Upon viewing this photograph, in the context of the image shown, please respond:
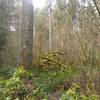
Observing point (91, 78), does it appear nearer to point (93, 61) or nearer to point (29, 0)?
point (93, 61)

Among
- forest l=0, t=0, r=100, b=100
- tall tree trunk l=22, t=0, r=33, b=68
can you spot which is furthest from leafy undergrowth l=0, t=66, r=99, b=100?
tall tree trunk l=22, t=0, r=33, b=68

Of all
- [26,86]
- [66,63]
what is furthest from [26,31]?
[66,63]

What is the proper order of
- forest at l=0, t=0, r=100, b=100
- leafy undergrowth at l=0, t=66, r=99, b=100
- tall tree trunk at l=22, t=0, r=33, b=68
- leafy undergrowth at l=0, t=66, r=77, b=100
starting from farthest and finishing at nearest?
tall tree trunk at l=22, t=0, r=33, b=68 < leafy undergrowth at l=0, t=66, r=77, b=100 < leafy undergrowth at l=0, t=66, r=99, b=100 < forest at l=0, t=0, r=100, b=100

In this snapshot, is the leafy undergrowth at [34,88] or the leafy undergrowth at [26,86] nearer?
the leafy undergrowth at [34,88]

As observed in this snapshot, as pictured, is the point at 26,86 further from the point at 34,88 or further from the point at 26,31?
the point at 26,31

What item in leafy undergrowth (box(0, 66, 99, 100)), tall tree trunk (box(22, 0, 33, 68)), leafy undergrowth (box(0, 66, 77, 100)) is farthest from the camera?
tall tree trunk (box(22, 0, 33, 68))

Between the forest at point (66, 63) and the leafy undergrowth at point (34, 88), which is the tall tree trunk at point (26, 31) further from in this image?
the leafy undergrowth at point (34, 88)

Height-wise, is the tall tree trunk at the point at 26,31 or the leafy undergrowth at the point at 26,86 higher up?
the tall tree trunk at the point at 26,31

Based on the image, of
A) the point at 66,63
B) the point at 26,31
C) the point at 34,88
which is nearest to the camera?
the point at 34,88

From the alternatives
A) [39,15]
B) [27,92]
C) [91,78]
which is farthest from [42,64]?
[39,15]

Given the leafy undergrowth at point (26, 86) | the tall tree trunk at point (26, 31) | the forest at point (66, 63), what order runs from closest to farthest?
the forest at point (66, 63) < the leafy undergrowth at point (26, 86) < the tall tree trunk at point (26, 31)

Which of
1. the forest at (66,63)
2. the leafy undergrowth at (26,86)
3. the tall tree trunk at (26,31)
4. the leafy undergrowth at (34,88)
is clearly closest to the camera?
the forest at (66,63)

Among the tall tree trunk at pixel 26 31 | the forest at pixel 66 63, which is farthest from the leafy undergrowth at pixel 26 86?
the tall tree trunk at pixel 26 31

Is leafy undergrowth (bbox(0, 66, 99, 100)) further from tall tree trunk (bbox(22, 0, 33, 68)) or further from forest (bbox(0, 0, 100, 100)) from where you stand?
tall tree trunk (bbox(22, 0, 33, 68))
